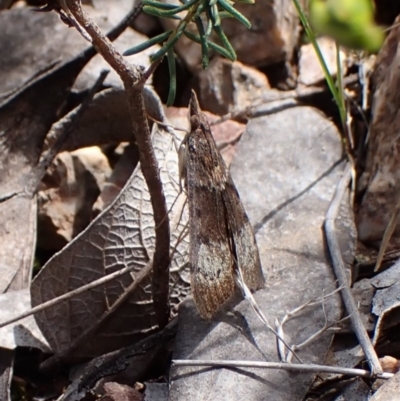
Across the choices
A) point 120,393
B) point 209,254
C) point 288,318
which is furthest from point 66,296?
point 288,318

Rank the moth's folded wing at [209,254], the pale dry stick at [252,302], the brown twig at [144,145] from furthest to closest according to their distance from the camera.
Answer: the moth's folded wing at [209,254], the pale dry stick at [252,302], the brown twig at [144,145]

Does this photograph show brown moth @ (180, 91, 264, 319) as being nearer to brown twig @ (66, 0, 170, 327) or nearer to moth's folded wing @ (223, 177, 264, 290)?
moth's folded wing @ (223, 177, 264, 290)

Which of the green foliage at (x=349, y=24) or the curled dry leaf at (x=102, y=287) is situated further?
the curled dry leaf at (x=102, y=287)

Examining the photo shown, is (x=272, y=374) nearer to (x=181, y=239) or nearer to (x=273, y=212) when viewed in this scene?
(x=181, y=239)

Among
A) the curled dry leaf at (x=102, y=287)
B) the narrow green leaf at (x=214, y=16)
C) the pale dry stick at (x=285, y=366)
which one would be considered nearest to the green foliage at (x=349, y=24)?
the narrow green leaf at (x=214, y=16)

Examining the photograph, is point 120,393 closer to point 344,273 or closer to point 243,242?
point 243,242

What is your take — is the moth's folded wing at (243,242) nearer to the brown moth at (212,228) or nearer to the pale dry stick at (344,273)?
the brown moth at (212,228)
